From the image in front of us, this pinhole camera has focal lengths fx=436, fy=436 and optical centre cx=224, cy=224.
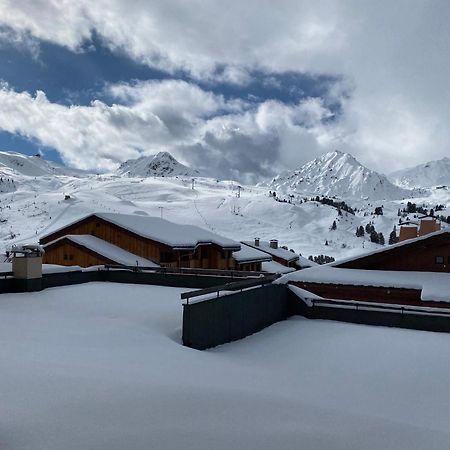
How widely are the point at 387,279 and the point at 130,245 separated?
62.7 feet

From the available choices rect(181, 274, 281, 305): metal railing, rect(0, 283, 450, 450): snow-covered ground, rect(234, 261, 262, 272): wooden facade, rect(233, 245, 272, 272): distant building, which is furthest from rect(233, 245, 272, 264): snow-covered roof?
rect(0, 283, 450, 450): snow-covered ground

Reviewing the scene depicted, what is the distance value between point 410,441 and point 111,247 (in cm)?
2949

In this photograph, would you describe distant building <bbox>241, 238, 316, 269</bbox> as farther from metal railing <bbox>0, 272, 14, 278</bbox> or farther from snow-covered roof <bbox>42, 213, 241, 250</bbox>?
metal railing <bbox>0, 272, 14, 278</bbox>

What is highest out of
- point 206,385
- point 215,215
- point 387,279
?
point 215,215

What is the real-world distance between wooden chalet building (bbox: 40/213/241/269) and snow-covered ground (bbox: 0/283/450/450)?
1741 centimetres

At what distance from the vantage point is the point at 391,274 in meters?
21.2

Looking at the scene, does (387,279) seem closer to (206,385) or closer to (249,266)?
(206,385)

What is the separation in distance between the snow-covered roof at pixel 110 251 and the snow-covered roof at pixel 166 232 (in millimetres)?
1694

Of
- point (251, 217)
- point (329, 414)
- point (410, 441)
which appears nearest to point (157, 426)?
point (329, 414)

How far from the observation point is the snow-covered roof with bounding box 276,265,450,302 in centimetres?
1885

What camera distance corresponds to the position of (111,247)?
3259 centimetres

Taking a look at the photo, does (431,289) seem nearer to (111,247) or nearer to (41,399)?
(41,399)

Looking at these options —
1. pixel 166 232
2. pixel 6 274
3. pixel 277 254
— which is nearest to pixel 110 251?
pixel 166 232

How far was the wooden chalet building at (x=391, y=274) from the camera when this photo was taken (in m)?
19.9
